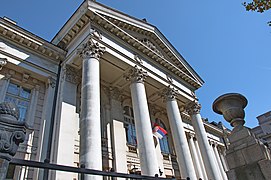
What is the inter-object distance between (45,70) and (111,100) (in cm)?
498

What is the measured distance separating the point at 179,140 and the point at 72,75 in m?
7.82

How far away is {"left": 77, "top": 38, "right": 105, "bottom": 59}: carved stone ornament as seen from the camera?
10.9 metres

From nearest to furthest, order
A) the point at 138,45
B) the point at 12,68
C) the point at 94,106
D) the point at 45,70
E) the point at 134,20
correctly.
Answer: the point at 94,106 < the point at 12,68 < the point at 45,70 < the point at 138,45 < the point at 134,20

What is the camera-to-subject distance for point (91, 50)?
11.0m

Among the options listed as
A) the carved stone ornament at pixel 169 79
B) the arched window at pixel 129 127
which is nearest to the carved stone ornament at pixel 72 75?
the arched window at pixel 129 127

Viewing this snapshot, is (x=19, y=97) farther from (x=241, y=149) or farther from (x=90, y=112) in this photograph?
(x=241, y=149)

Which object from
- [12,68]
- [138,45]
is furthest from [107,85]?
[12,68]

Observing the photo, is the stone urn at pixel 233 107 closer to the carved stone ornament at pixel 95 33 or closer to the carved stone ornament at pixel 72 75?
the carved stone ornament at pixel 95 33

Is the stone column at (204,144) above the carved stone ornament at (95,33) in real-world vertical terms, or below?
below

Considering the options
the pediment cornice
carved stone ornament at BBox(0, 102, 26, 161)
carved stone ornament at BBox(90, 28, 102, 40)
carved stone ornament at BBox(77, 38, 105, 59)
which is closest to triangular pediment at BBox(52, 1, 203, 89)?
carved stone ornament at BBox(90, 28, 102, 40)

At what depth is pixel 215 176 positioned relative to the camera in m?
14.7

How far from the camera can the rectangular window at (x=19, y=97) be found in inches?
439

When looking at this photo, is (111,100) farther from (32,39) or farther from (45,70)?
(32,39)

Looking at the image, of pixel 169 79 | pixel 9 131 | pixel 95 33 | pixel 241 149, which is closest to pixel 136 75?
pixel 95 33
